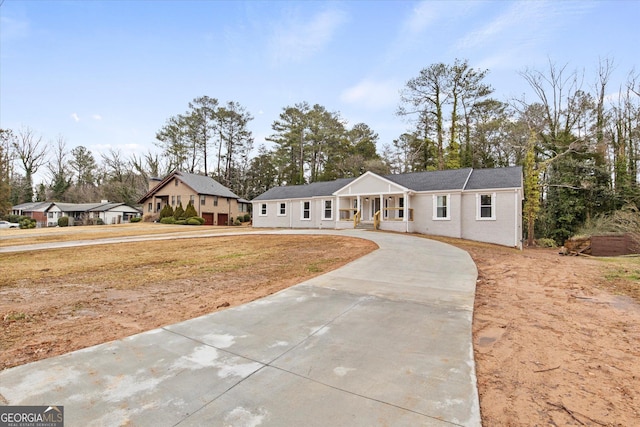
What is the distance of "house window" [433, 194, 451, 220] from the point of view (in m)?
18.5

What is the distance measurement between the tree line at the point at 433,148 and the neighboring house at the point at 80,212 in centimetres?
566

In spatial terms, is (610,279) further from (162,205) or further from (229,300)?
(162,205)

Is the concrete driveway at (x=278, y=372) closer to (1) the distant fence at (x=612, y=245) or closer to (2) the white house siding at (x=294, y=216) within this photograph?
(1) the distant fence at (x=612, y=245)

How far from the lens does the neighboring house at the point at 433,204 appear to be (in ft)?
55.7

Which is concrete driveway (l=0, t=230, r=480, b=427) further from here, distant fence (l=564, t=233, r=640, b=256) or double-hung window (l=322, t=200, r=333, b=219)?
double-hung window (l=322, t=200, r=333, b=219)

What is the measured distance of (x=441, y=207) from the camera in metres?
18.7

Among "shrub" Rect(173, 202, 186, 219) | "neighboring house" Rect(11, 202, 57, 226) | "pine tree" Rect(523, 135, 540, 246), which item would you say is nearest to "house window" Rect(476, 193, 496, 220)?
"pine tree" Rect(523, 135, 540, 246)

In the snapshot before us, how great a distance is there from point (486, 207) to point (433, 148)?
1615 centimetres

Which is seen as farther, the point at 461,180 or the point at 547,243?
the point at 547,243

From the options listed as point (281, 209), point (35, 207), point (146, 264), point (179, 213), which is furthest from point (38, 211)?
point (146, 264)

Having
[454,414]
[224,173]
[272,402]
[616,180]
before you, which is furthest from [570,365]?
[224,173]

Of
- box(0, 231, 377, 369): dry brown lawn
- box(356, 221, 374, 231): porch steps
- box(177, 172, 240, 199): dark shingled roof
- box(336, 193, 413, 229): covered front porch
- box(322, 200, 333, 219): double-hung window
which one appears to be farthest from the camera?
box(177, 172, 240, 199): dark shingled roof

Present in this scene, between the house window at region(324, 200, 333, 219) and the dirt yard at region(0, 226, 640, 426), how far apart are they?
1369cm

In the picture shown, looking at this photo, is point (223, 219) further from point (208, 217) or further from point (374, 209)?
point (374, 209)
